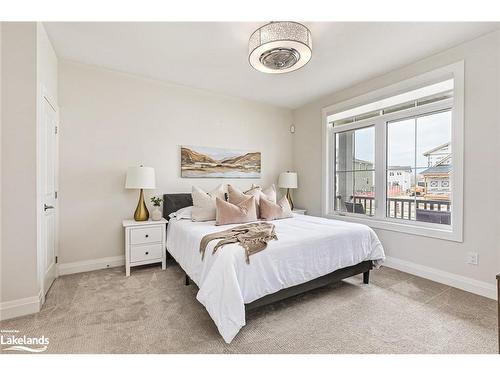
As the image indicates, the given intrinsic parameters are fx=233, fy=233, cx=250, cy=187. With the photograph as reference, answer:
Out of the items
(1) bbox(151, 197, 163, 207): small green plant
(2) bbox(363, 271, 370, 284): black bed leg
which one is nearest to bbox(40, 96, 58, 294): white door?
(1) bbox(151, 197, 163, 207): small green plant

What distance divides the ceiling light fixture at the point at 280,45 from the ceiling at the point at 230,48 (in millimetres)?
219

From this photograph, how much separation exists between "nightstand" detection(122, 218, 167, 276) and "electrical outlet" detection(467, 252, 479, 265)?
343 centimetres

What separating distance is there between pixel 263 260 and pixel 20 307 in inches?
80.8

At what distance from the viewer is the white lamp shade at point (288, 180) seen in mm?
4276

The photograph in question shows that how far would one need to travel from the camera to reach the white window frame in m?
Answer: 2.49

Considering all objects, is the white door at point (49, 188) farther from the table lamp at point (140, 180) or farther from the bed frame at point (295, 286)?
the bed frame at point (295, 286)

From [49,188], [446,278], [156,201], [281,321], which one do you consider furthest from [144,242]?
[446,278]

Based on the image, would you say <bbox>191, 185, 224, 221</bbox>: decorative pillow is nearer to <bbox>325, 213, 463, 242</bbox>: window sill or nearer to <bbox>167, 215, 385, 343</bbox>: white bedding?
<bbox>167, 215, 385, 343</bbox>: white bedding

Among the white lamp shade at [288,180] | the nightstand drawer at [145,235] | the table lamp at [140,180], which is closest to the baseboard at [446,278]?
the white lamp shade at [288,180]

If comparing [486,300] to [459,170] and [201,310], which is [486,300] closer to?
[459,170]

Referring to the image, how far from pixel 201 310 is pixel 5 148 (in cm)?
211

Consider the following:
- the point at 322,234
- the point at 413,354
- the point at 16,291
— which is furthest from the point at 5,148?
the point at 413,354

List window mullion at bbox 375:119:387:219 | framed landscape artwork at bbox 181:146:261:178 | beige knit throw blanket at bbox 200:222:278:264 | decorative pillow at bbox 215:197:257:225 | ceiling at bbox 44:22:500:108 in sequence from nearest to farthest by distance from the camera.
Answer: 1. beige knit throw blanket at bbox 200:222:278:264
2. ceiling at bbox 44:22:500:108
3. decorative pillow at bbox 215:197:257:225
4. window mullion at bbox 375:119:387:219
5. framed landscape artwork at bbox 181:146:261:178
